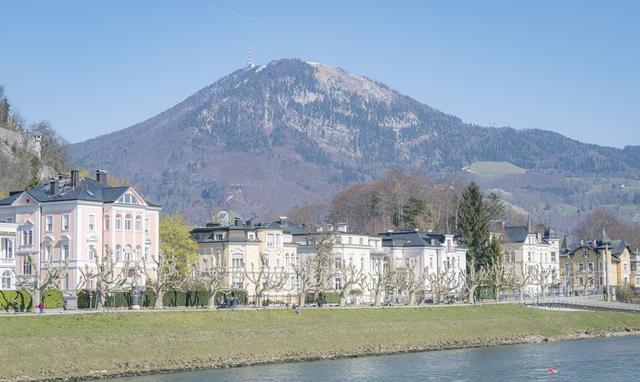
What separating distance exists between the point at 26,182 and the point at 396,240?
4276 centimetres

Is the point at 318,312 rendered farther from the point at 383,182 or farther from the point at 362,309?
the point at 383,182

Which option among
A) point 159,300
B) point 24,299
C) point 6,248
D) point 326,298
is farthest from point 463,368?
point 6,248

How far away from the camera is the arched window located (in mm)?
81531

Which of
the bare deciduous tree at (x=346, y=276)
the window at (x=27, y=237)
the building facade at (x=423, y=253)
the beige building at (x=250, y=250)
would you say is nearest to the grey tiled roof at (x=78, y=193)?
the window at (x=27, y=237)

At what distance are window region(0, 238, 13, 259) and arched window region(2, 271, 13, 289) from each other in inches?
68.1

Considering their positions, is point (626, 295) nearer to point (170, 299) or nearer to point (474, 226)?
point (474, 226)

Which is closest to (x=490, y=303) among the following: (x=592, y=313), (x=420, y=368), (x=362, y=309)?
(x=592, y=313)

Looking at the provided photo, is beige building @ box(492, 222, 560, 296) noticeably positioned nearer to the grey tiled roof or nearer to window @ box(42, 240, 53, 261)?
the grey tiled roof

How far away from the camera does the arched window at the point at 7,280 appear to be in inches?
3210

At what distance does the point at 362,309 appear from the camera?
81812 mm

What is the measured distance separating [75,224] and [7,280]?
6851 mm

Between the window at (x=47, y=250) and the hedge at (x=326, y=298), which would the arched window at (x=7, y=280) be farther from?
the hedge at (x=326, y=298)

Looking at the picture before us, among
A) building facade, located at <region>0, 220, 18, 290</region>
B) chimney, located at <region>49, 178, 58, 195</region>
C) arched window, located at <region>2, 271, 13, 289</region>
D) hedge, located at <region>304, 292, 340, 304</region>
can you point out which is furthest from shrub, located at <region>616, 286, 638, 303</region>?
arched window, located at <region>2, 271, 13, 289</region>

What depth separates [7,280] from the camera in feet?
269
